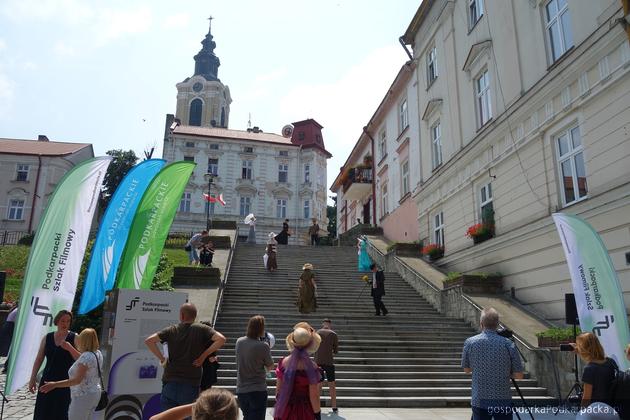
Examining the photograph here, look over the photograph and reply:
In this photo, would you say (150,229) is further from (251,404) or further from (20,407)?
(251,404)

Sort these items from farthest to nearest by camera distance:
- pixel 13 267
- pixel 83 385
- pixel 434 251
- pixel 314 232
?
pixel 314 232 → pixel 13 267 → pixel 434 251 → pixel 83 385

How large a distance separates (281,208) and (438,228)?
3410cm

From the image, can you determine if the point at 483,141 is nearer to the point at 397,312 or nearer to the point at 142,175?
the point at 397,312

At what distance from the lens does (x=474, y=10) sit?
60.0 ft

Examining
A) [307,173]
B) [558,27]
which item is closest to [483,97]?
[558,27]

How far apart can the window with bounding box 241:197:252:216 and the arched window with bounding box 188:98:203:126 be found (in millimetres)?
24531

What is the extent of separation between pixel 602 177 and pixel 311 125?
1855 inches

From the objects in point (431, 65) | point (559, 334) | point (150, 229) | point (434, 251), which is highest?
point (431, 65)

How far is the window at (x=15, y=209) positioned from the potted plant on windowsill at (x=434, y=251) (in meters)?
41.3

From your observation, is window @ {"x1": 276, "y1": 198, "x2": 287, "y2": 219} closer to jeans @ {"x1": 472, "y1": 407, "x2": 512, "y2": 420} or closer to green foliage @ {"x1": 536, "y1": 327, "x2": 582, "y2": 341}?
green foliage @ {"x1": 536, "y1": 327, "x2": 582, "y2": 341}

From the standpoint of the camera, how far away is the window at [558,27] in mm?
12492

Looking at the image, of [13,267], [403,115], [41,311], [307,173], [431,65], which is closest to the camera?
[41,311]

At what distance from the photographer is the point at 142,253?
27.7 feet

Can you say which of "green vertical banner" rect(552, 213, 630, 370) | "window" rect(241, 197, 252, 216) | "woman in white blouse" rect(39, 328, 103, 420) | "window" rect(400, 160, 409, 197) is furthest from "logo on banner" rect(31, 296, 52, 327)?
"window" rect(241, 197, 252, 216)
